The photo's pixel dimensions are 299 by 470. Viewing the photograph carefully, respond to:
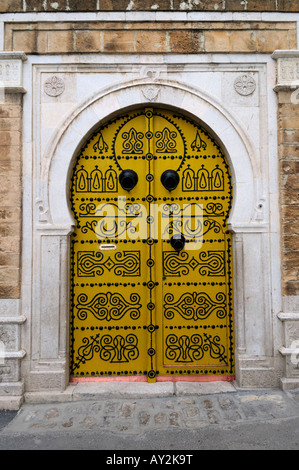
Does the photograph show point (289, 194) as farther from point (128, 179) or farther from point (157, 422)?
point (157, 422)

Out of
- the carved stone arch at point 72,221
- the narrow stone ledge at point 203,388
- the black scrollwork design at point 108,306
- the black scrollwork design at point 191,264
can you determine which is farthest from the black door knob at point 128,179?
the narrow stone ledge at point 203,388

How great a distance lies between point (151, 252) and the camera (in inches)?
154

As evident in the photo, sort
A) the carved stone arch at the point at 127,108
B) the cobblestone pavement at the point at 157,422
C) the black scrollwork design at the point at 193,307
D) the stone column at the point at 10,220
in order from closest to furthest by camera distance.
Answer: the cobblestone pavement at the point at 157,422, the stone column at the point at 10,220, the carved stone arch at the point at 127,108, the black scrollwork design at the point at 193,307

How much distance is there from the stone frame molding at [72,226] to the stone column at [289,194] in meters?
0.15

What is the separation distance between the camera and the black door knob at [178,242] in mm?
3858

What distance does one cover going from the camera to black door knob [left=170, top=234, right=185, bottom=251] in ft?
12.7

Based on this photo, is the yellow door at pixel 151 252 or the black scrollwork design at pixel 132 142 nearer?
the yellow door at pixel 151 252

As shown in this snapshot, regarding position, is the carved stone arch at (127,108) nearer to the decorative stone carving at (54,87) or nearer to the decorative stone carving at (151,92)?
the decorative stone carving at (151,92)

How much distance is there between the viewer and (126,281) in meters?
3.91

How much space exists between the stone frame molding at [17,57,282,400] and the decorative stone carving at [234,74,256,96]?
0.97ft

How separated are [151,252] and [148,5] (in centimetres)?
284

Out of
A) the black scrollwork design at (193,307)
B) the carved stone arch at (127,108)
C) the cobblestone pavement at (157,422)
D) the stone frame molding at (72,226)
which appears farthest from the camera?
the black scrollwork design at (193,307)

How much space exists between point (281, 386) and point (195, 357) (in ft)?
3.15

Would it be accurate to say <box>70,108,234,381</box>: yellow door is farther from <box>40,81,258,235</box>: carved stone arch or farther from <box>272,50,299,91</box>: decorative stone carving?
<box>272,50,299,91</box>: decorative stone carving
